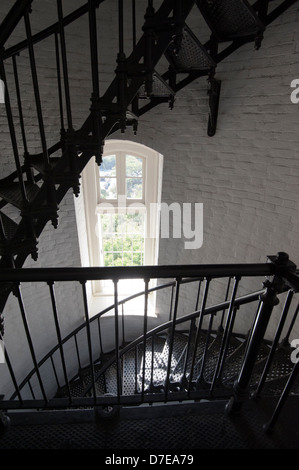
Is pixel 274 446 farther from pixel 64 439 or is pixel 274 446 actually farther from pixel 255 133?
pixel 255 133

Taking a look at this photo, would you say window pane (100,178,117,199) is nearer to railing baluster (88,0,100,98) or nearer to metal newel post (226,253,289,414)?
railing baluster (88,0,100,98)

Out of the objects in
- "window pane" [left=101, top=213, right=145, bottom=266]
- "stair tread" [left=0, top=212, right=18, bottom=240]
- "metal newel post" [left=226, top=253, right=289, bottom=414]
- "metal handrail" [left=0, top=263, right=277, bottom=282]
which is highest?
"window pane" [left=101, top=213, right=145, bottom=266]

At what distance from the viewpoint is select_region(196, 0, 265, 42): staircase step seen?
1.50m

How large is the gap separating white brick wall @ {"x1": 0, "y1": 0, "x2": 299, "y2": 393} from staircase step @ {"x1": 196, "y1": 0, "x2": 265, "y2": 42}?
2.15ft

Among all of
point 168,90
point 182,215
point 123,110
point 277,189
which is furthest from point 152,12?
point 182,215

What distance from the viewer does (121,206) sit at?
12.1ft

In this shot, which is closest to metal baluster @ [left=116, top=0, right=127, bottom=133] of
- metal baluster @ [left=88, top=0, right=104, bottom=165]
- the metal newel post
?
metal baluster @ [left=88, top=0, right=104, bottom=165]

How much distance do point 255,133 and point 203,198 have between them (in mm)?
854

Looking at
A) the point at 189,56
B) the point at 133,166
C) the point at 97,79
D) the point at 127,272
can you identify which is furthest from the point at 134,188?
the point at 127,272

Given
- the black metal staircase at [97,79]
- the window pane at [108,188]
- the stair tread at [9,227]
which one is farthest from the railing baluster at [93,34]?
the window pane at [108,188]

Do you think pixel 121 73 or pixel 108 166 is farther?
pixel 108 166

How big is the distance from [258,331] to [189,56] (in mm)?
1768

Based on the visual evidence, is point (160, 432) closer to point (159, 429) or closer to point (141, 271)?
point (159, 429)

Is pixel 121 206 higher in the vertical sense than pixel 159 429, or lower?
higher
